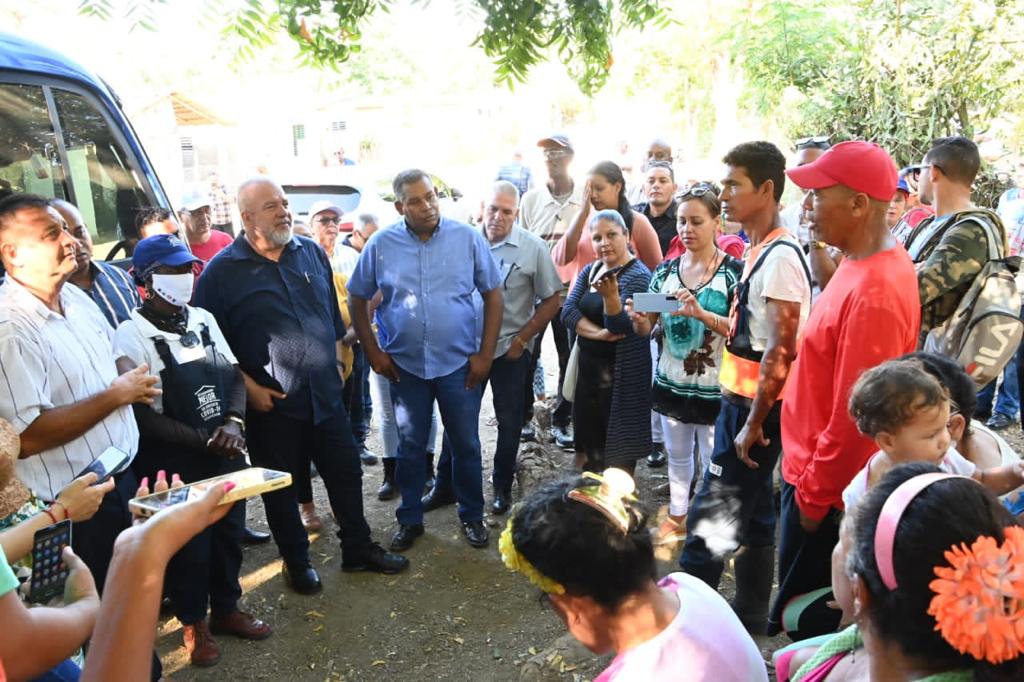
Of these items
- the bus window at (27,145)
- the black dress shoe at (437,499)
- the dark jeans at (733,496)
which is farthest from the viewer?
the black dress shoe at (437,499)

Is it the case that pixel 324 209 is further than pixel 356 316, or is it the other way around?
pixel 324 209

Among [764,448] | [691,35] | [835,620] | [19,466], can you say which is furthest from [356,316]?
[691,35]

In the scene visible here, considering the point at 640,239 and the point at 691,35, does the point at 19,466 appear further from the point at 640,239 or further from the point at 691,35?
the point at 691,35

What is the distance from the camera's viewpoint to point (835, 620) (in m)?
2.34

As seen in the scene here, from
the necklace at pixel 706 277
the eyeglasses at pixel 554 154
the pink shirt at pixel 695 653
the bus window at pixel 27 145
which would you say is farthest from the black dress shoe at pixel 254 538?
the eyeglasses at pixel 554 154

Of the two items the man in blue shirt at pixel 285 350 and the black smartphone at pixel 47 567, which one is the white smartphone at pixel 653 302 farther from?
the black smartphone at pixel 47 567

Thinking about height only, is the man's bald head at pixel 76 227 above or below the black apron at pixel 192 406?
above

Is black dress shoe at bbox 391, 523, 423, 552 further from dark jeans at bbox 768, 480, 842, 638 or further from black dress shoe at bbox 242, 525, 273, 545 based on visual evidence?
dark jeans at bbox 768, 480, 842, 638

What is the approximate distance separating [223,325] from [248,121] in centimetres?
1770

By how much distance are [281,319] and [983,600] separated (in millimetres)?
3125

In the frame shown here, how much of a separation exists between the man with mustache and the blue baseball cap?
6.46 feet

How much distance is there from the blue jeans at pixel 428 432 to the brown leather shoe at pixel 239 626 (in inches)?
39.4

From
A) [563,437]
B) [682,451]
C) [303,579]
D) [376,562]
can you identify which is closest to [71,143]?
[303,579]

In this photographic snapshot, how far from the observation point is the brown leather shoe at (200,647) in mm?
3223
